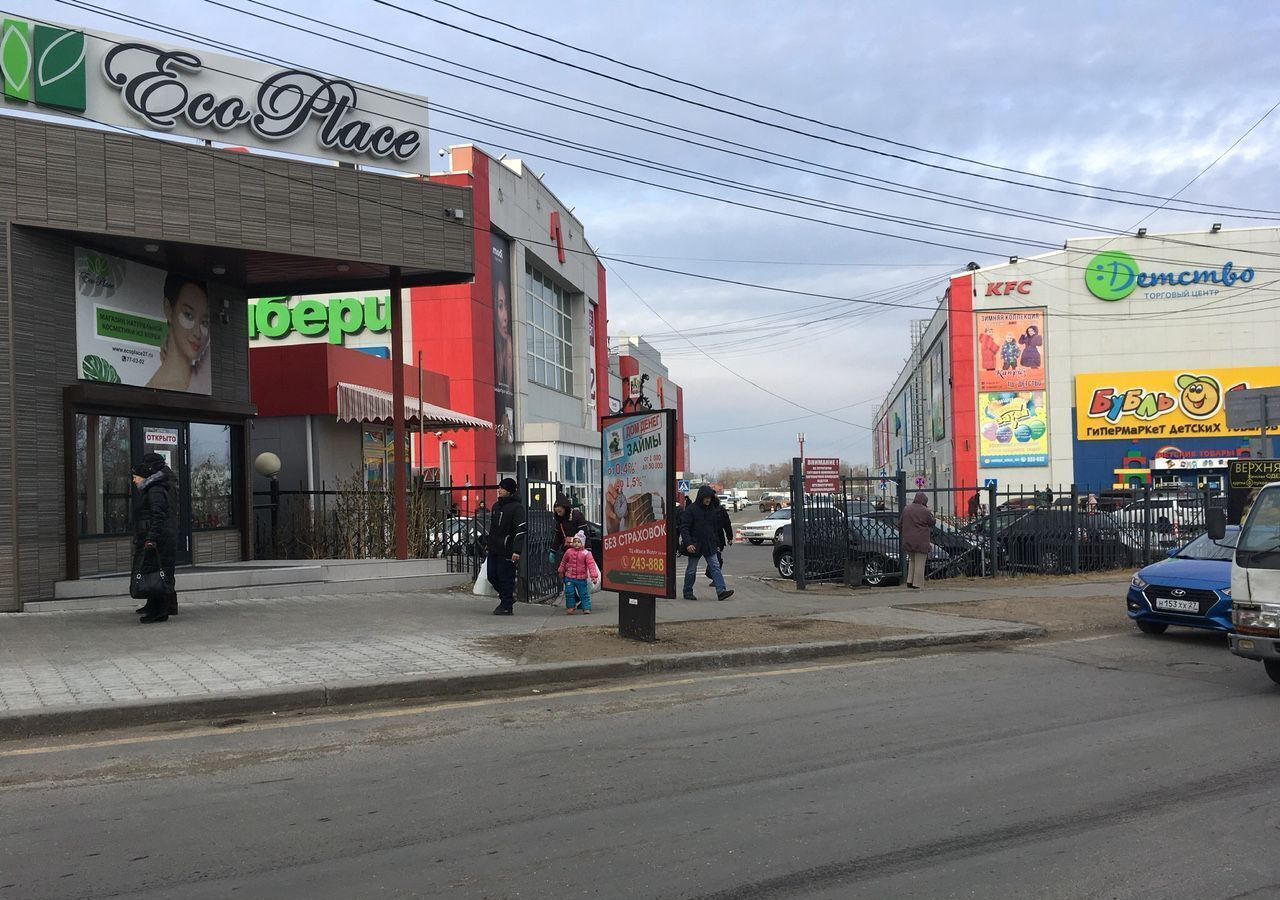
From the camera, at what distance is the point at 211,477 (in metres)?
16.7

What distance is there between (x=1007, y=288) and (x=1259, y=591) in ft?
173

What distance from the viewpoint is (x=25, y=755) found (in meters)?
7.07

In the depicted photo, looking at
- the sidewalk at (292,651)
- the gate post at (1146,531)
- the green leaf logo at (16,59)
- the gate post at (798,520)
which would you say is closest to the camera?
the sidewalk at (292,651)

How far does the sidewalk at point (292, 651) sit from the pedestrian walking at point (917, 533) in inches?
109

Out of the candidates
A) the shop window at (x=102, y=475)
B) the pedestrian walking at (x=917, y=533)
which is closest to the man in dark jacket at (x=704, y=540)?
the pedestrian walking at (x=917, y=533)

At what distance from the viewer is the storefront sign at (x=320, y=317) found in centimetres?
3781

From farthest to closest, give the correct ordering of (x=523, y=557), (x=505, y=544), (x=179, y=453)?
1. (x=179, y=453)
2. (x=523, y=557)
3. (x=505, y=544)

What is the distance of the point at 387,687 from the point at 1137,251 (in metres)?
57.4

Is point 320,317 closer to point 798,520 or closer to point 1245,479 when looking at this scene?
point 798,520

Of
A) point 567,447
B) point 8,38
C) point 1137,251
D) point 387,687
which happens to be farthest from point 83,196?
point 1137,251

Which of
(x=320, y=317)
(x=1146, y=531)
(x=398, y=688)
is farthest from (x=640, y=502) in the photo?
(x=320, y=317)

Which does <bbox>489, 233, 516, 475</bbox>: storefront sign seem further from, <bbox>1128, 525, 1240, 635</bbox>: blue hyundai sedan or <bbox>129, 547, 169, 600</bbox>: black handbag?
<bbox>1128, 525, 1240, 635</bbox>: blue hyundai sedan

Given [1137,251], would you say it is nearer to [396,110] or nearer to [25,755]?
[396,110]

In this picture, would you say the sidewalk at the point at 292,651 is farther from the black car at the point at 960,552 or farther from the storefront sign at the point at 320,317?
the storefront sign at the point at 320,317
